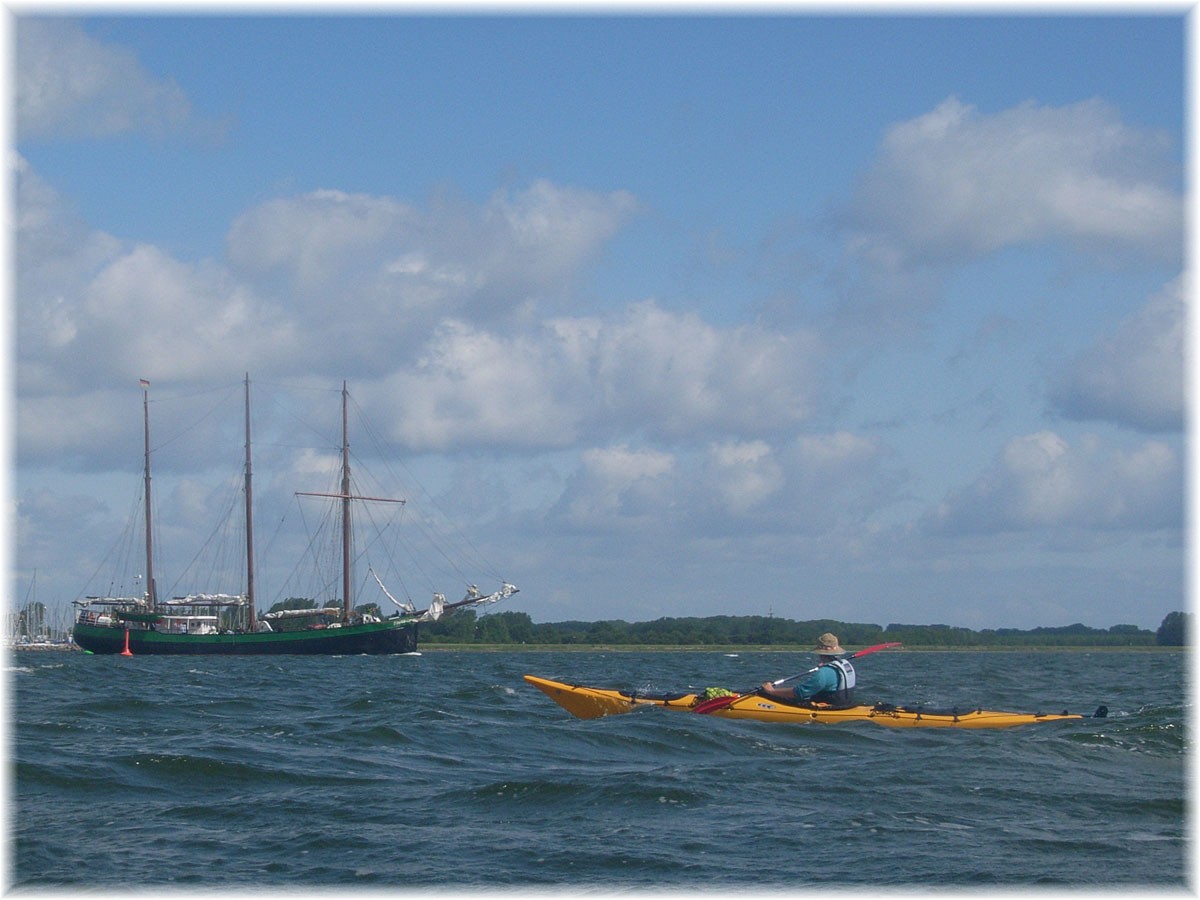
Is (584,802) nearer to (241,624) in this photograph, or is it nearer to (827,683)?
(827,683)

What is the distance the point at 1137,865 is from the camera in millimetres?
10578

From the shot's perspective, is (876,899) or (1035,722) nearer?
(876,899)

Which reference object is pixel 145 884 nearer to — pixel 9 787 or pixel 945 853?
pixel 9 787

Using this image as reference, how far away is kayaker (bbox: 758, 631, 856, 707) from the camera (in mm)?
20781

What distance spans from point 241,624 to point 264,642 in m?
3.26

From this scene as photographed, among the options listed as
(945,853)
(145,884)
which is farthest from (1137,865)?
(145,884)

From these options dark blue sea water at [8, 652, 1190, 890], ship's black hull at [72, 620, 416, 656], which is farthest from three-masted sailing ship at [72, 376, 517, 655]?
dark blue sea water at [8, 652, 1190, 890]

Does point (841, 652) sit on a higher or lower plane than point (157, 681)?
higher

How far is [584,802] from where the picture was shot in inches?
523

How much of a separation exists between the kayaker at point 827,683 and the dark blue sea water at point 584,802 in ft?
2.49

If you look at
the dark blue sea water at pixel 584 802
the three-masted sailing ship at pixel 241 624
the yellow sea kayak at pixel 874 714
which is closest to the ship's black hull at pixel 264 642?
the three-masted sailing ship at pixel 241 624

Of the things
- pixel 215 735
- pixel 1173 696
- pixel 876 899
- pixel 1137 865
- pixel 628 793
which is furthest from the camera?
pixel 1173 696

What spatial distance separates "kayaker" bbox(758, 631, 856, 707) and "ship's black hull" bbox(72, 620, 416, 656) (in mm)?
59547

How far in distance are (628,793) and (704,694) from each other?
8.66 metres
